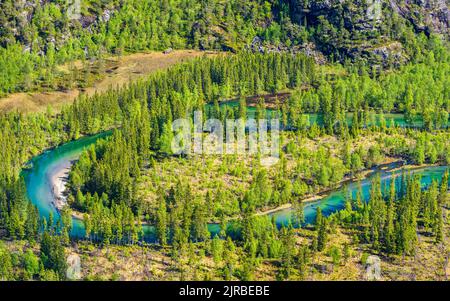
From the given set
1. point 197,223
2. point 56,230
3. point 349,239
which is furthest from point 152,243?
Result: point 349,239
